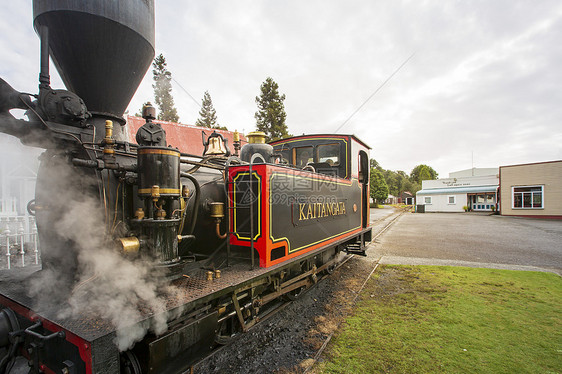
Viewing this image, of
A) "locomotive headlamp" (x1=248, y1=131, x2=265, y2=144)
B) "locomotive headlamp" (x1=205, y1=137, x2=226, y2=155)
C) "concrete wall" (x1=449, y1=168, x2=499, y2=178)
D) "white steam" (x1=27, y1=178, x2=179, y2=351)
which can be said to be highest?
"concrete wall" (x1=449, y1=168, x2=499, y2=178)

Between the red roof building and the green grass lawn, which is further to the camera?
the red roof building

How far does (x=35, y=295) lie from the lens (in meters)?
2.16

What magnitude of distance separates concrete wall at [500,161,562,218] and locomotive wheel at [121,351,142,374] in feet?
87.7

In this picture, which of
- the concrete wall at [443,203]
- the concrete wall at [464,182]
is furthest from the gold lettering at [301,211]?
the concrete wall at [464,182]

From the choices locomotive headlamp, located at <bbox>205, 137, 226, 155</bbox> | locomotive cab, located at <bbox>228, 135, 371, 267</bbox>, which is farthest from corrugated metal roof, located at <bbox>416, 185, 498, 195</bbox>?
locomotive headlamp, located at <bbox>205, 137, 226, 155</bbox>

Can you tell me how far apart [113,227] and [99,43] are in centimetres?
160

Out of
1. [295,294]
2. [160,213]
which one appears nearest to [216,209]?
[160,213]

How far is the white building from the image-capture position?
27.9 metres

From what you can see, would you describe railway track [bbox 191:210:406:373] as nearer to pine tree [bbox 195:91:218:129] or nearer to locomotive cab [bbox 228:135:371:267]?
locomotive cab [bbox 228:135:371:267]

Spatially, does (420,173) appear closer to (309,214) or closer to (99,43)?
(309,214)

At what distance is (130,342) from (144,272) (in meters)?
0.65

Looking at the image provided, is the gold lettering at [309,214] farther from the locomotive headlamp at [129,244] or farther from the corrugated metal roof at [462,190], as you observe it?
the corrugated metal roof at [462,190]

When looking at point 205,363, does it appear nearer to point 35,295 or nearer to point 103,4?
point 35,295

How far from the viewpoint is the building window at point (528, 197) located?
19875mm
